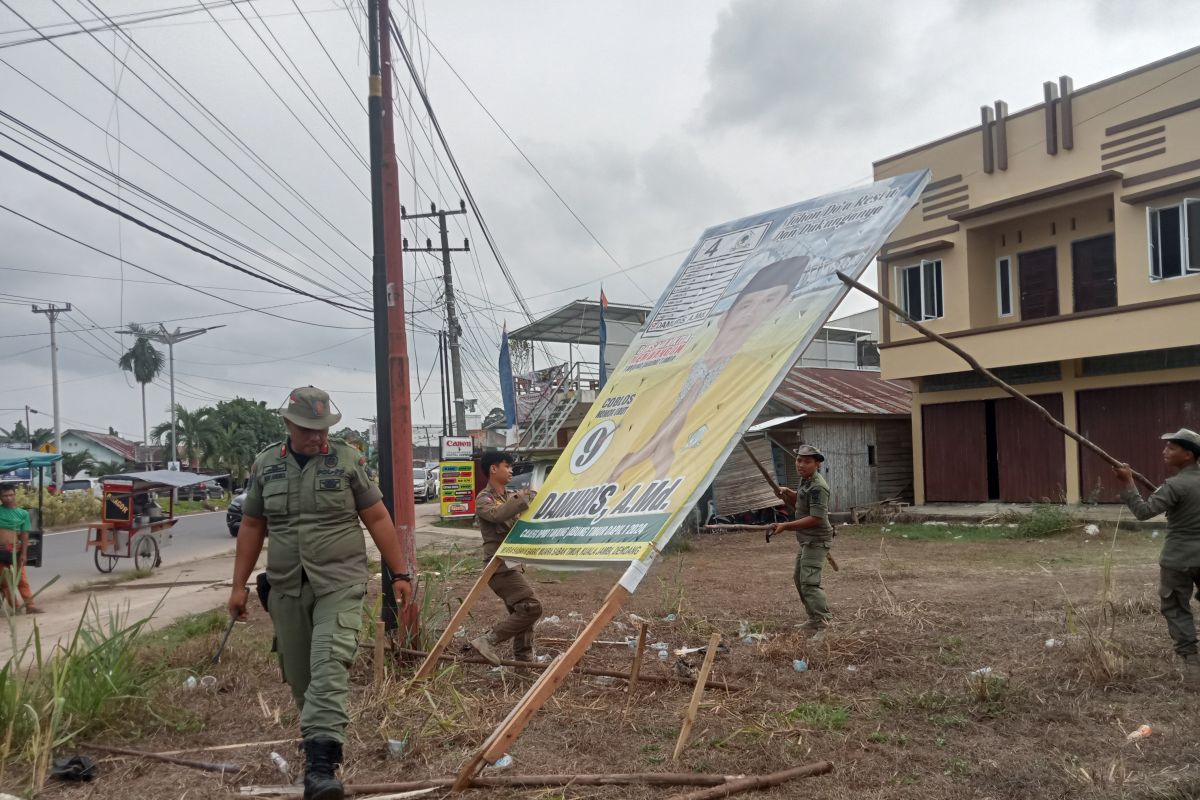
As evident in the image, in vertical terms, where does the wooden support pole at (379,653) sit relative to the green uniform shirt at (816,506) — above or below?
below

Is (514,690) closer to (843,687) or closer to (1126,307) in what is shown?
(843,687)

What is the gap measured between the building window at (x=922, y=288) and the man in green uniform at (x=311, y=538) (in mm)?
16846

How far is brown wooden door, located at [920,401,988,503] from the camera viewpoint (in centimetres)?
1894

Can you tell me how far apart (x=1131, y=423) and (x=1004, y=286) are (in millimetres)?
4073

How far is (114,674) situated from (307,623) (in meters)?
1.60

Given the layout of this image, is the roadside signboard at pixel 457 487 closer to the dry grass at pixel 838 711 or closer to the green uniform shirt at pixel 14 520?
the green uniform shirt at pixel 14 520

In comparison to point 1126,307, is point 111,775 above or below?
below

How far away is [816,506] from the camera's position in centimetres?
714

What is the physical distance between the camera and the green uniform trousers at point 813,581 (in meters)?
7.09

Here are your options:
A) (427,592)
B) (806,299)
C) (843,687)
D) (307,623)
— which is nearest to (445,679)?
(427,592)

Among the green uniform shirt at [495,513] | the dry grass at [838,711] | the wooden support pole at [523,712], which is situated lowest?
the dry grass at [838,711]

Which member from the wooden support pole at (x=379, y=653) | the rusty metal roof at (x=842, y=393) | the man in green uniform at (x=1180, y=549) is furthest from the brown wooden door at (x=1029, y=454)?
the wooden support pole at (x=379, y=653)

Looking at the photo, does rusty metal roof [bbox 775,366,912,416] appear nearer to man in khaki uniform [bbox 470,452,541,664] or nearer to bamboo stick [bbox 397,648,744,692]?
man in khaki uniform [bbox 470,452,541,664]

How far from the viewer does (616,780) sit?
3771mm
